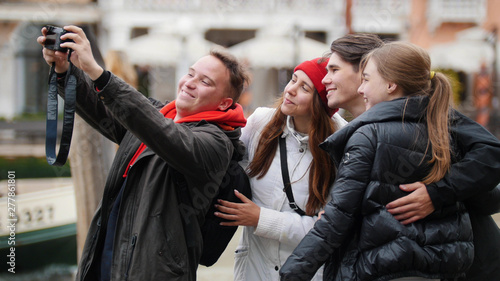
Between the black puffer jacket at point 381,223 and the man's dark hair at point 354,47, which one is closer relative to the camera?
A: the black puffer jacket at point 381,223

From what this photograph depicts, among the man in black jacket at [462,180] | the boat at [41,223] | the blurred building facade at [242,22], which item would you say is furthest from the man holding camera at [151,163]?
the blurred building facade at [242,22]

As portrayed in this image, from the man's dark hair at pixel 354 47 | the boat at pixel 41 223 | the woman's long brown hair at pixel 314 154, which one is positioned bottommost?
the boat at pixel 41 223

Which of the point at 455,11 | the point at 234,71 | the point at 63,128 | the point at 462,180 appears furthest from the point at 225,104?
the point at 455,11

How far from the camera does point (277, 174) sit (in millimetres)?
2203

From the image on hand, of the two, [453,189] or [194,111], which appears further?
[194,111]

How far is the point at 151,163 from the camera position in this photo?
1.89 meters

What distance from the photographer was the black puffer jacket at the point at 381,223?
1.65 metres

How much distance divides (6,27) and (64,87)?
1890 centimetres

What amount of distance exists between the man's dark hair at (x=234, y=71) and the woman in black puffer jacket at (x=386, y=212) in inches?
21.9

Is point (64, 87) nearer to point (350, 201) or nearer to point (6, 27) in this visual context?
point (350, 201)

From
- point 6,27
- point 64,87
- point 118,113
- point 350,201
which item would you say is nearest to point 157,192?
point 118,113

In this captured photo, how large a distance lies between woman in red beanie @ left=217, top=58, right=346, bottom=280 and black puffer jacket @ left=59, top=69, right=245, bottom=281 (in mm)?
263

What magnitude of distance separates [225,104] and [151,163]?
17.0 inches

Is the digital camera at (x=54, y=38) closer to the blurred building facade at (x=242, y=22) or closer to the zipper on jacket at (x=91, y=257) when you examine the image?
the zipper on jacket at (x=91, y=257)
